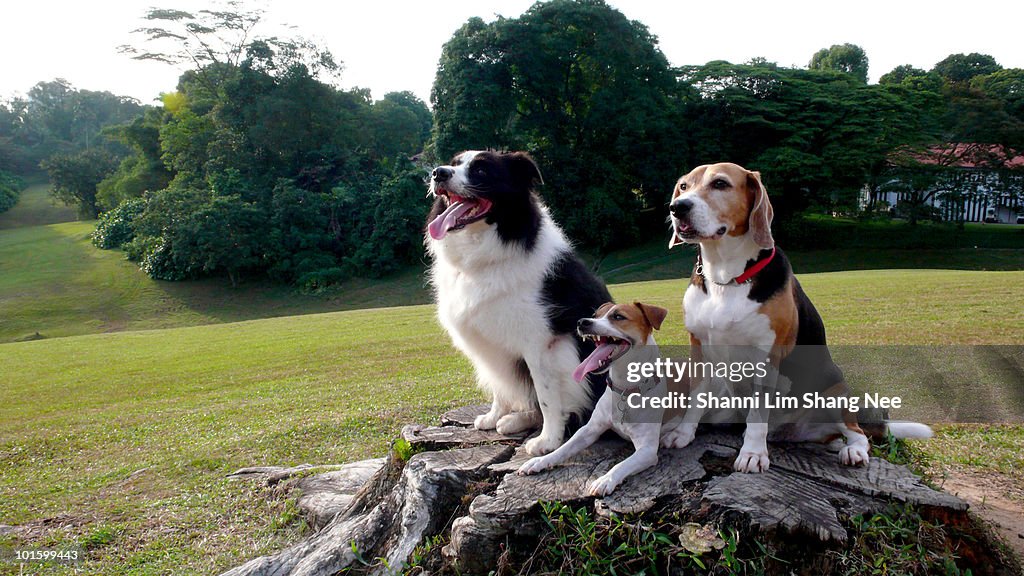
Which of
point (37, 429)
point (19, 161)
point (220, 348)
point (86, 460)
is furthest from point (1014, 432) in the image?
point (19, 161)

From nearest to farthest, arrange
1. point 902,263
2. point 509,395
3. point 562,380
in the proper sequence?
1. point 562,380
2. point 509,395
3. point 902,263

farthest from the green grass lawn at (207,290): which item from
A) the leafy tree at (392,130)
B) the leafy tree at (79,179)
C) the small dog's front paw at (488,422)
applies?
the small dog's front paw at (488,422)

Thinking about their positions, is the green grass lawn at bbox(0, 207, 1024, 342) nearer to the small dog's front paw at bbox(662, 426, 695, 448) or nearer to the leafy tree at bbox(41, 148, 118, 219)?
the leafy tree at bbox(41, 148, 118, 219)

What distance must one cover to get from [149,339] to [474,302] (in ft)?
57.5

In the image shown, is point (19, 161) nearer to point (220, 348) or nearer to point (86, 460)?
point (220, 348)

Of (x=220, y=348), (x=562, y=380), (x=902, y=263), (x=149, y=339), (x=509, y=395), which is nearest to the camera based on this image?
(x=562, y=380)

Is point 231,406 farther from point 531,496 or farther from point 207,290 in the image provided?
point 207,290

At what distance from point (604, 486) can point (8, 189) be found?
→ 76.5 metres

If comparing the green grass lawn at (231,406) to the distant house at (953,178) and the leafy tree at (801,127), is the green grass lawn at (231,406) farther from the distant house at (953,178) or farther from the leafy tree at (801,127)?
the distant house at (953,178)

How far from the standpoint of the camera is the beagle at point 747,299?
2965mm

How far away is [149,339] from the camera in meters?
18.0

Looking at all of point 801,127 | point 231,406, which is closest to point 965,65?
point 801,127

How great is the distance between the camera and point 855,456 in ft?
10.6

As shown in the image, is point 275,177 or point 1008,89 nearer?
point 1008,89
